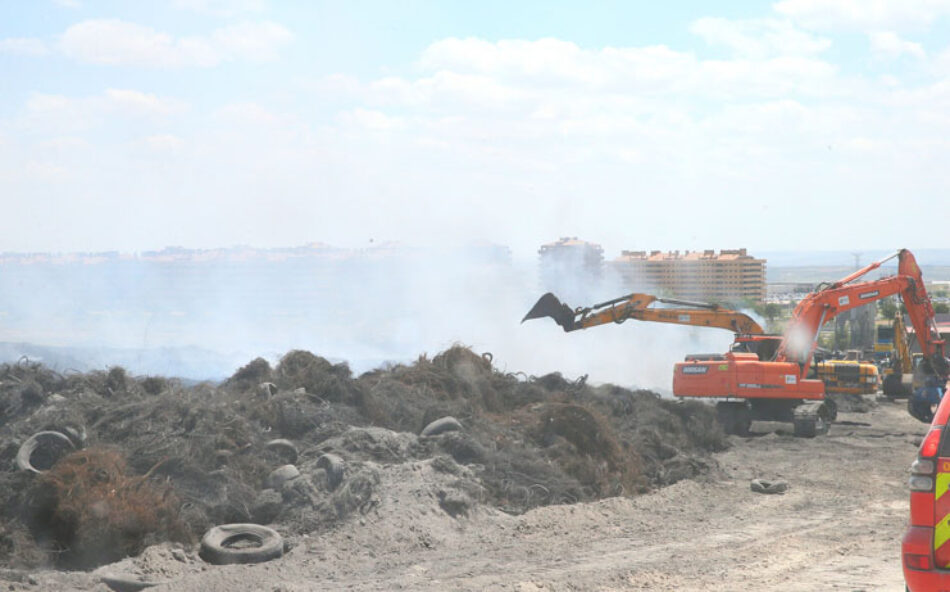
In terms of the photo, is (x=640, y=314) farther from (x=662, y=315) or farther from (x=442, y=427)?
(x=442, y=427)

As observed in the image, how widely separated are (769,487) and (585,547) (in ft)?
17.6

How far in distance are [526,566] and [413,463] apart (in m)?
3.39

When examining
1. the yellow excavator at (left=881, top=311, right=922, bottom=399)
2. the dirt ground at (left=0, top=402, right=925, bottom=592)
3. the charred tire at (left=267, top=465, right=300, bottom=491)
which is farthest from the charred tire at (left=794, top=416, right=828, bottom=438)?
the charred tire at (left=267, top=465, right=300, bottom=491)

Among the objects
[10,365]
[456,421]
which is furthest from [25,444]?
[456,421]

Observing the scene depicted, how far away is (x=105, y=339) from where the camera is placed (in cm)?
3700

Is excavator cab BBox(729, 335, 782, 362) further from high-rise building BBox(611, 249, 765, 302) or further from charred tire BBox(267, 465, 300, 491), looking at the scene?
high-rise building BBox(611, 249, 765, 302)

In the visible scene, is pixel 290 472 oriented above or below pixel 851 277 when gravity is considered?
below

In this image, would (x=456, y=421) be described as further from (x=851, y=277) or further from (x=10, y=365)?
(x=851, y=277)

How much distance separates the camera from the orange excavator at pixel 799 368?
72.6ft

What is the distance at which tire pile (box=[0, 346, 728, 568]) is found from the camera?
10.7 meters

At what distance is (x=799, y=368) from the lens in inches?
883

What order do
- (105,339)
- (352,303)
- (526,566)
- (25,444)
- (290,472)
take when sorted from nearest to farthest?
1. (526,566)
2. (25,444)
3. (290,472)
4. (105,339)
5. (352,303)

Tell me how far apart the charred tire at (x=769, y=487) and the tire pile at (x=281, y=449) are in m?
1.16

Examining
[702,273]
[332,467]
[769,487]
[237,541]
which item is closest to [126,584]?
[237,541]
